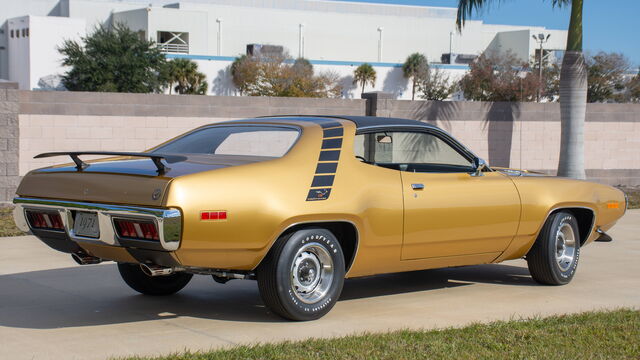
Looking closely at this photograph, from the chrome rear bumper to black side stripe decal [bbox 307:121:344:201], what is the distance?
1132 mm

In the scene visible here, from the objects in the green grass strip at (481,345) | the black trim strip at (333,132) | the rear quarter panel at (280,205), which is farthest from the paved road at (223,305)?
the black trim strip at (333,132)

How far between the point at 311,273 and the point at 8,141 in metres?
10.9

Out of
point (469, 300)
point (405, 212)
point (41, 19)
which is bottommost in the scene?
point (469, 300)

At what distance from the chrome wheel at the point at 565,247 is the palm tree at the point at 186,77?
2403 inches

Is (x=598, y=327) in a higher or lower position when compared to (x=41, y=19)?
lower

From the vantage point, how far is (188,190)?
5988mm

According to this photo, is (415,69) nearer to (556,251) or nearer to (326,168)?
(556,251)

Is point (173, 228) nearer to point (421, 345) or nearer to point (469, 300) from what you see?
point (421, 345)

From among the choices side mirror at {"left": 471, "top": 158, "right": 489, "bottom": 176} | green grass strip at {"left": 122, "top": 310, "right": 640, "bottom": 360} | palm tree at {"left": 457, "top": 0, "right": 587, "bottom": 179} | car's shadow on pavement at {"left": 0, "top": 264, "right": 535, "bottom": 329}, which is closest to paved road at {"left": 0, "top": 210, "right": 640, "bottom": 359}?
car's shadow on pavement at {"left": 0, "top": 264, "right": 535, "bottom": 329}

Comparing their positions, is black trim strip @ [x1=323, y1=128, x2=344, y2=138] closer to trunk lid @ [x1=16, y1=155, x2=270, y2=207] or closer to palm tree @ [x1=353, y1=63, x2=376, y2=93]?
trunk lid @ [x1=16, y1=155, x2=270, y2=207]

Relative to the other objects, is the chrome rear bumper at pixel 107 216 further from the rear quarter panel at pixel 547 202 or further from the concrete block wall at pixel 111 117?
the concrete block wall at pixel 111 117

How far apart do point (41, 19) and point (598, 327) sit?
2733 inches

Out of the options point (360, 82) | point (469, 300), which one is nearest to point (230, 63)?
point (360, 82)

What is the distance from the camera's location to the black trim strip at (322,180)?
6675 mm
